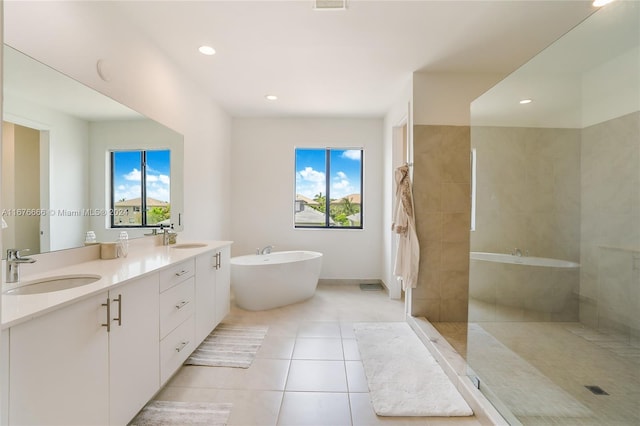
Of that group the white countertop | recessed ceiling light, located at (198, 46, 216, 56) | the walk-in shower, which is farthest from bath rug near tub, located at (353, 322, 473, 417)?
recessed ceiling light, located at (198, 46, 216, 56)

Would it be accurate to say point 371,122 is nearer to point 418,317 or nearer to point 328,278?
point 328,278

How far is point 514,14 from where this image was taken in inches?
83.0

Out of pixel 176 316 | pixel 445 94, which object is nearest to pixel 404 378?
pixel 176 316

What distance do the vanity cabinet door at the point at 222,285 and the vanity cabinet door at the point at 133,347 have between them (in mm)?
975

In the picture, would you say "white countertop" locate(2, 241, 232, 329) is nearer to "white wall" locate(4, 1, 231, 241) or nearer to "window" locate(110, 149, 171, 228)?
"window" locate(110, 149, 171, 228)

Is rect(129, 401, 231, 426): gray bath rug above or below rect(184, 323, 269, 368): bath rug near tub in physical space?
below

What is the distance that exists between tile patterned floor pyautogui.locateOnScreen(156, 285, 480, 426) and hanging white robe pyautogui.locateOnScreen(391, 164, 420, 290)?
0.77 m

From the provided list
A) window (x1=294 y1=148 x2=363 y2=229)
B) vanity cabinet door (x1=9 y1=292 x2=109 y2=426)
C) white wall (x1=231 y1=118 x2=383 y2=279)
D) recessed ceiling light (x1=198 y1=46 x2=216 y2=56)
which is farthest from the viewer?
window (x1=294 y1=148 x2=363 y2=229)

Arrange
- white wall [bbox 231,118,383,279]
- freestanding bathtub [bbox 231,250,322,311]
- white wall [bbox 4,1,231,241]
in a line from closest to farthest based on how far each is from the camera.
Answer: white wall [bbox 4,1,231,241] < freestanding bathtub [bbox 231,250,322,311] < white wall [bbox 231,118,383,279]

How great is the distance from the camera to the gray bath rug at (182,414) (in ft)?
5.57

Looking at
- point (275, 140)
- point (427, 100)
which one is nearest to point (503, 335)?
point (427, 100)

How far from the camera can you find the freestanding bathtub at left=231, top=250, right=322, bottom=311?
10.9ft

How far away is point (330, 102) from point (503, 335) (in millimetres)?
3104

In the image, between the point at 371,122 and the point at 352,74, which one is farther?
the point at 371,122
